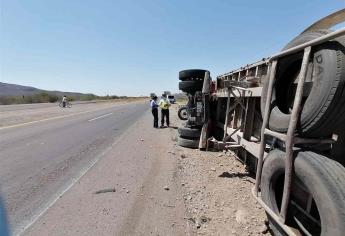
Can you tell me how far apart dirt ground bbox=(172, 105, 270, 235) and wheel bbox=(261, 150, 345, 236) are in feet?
2.45

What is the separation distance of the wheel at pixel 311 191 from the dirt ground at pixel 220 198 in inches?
29.4

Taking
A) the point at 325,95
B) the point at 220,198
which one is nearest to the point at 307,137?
the point at 325,95

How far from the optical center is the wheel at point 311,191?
2.39 metres

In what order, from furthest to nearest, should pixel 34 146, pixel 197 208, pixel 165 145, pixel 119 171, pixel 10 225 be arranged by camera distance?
pixel 165 145
pixel 34 146
pixel 119 171
pixel 197 208
pixel 10 225

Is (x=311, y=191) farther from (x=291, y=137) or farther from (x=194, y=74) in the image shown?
(x=194, y=74)

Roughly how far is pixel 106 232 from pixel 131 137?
8.36m

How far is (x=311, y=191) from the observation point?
2641mm

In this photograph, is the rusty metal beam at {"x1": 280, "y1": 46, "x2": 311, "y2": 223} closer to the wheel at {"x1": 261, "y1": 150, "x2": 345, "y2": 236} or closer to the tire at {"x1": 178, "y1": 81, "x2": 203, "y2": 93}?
the wheel at {"x1": 261, "y1": 150, "x2": 345, "y2": 236}

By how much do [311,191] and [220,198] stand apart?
105 inches

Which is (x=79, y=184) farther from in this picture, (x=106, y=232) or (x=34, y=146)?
(x=34, y=146)

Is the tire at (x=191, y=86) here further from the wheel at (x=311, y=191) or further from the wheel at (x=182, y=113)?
the wheel at (x=182, y=113)

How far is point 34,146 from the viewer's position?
32.0 ft

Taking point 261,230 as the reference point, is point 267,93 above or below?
above

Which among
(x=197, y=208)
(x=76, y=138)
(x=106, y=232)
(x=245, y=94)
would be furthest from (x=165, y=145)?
(x=106, y=232)
